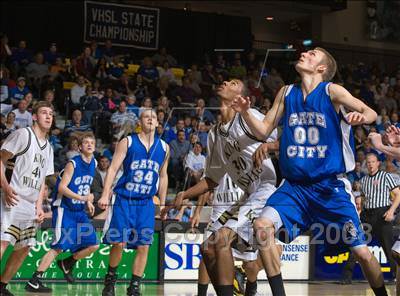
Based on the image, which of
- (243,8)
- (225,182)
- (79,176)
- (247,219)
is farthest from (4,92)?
(243,8)

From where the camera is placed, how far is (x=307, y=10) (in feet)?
84.5

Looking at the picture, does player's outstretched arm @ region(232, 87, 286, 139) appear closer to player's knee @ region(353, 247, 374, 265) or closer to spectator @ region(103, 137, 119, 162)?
Result: player's knee @ region(353, 247, 374, 265)

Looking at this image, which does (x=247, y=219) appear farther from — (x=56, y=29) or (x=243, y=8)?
(x=243, y=8)

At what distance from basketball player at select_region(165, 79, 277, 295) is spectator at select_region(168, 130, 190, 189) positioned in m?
6.05

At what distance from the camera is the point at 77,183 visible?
1037cm

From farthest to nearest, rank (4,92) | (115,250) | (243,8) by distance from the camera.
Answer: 1. (243,8)
2. (4,92)
3. (115,250)

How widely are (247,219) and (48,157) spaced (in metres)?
2.46

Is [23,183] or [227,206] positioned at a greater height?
[23,183]

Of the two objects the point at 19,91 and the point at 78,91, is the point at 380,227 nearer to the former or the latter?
the point at 78,91

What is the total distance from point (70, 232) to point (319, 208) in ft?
17.3

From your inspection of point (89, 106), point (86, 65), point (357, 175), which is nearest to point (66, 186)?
point (89, 106)

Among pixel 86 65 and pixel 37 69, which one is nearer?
pixel 37 69

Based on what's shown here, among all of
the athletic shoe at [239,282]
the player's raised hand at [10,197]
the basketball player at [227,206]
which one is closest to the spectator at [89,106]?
the athletic shoe at [239,282]

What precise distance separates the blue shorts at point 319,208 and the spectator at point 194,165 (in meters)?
7.25
